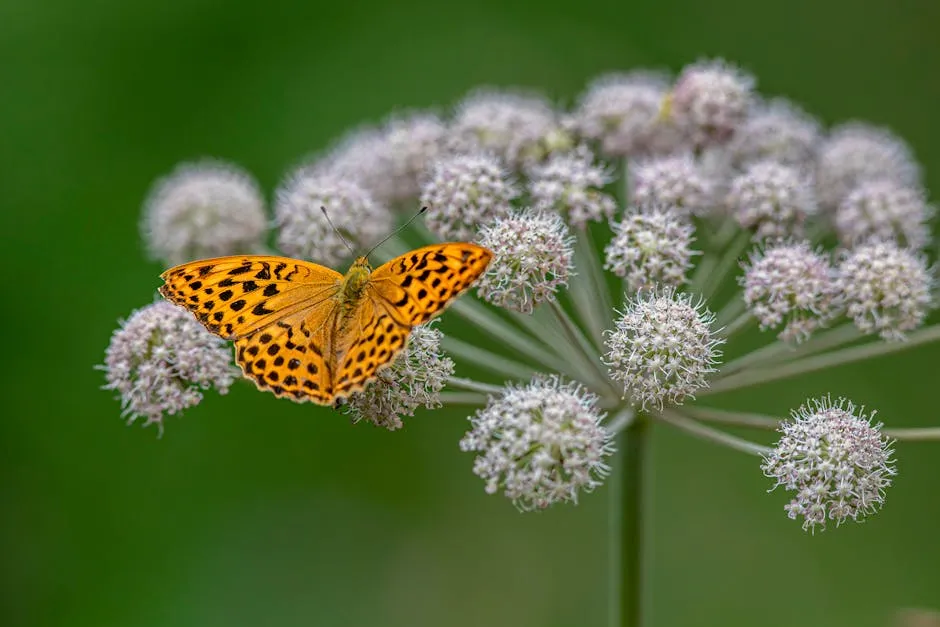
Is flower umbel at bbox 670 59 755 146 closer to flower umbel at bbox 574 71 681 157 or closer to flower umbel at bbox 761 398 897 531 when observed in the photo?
flower umbel at bbox 574 71 681 157

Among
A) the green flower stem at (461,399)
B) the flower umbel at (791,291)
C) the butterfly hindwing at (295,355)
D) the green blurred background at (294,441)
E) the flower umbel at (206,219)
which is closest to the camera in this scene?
the butterfly hindwing at (295,355)

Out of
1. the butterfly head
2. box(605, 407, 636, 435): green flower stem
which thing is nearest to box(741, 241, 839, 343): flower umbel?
box(605, 407, 636, 435): green flower stem

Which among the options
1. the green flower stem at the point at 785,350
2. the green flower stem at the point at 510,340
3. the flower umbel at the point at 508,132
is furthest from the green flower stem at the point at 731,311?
the flower umbel at the point at 508,132

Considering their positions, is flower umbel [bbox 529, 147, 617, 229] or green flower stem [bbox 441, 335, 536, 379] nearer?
green flower stem [bbox 441, 335, 536, 379]

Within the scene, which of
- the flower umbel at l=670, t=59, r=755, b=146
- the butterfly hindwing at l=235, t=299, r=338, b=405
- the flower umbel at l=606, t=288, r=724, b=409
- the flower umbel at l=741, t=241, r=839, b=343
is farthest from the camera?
the flower umbel at l=670, t=59, r=755, b=146

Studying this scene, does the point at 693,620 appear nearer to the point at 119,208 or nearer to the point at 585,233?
the point at 585,233

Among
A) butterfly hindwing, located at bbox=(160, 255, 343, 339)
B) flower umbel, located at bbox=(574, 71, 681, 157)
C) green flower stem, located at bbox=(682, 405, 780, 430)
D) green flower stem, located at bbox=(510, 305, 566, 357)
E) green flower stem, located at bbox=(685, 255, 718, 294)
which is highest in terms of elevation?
flower umbel, located at bbox=(574, 71, 681, 157)

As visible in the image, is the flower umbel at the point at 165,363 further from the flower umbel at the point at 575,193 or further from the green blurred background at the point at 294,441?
the green blurred background at the point at 294,441
